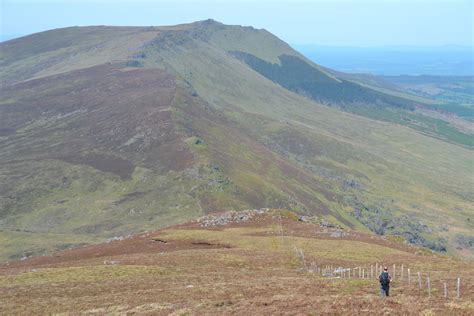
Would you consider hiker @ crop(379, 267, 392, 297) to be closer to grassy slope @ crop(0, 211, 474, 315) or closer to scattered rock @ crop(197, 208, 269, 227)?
grassy slope @ crop(0, 211, 474, 315)

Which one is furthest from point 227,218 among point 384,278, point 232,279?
point 384,278

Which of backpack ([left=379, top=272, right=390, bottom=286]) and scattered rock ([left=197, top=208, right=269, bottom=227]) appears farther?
scattered rock ([left=197, top=208, right=269, bottom=227])

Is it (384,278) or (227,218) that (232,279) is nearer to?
(384,278)

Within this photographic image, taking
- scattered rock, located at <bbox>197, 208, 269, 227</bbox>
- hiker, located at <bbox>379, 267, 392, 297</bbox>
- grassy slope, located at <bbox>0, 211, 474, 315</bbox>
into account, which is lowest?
scattered rock, located at <bbox>197, 208, 269, 227</bbox>

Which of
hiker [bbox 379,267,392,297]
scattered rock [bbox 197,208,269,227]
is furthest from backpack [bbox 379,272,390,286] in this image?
scattered rock [bbox 197,208,269,227]

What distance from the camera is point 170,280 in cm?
4794

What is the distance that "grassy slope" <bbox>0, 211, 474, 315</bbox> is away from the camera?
34688mm

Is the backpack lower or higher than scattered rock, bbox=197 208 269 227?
higher

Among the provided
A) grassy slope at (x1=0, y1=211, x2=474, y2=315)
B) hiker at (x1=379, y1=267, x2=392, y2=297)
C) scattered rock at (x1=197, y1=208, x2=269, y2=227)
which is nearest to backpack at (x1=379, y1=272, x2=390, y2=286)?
hiker at (x1=379, y1=267, x2=392, y2=297)

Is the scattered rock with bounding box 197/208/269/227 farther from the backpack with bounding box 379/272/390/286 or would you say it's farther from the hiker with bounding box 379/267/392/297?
the backpack with bounding box 379/272/390/286

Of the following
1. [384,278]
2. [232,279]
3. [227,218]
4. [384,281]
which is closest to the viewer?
[384,278]

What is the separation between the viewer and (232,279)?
155 ft

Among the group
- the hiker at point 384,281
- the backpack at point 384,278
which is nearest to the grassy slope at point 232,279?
the hiker at point 384,281

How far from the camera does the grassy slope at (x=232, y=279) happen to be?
3469 cm
